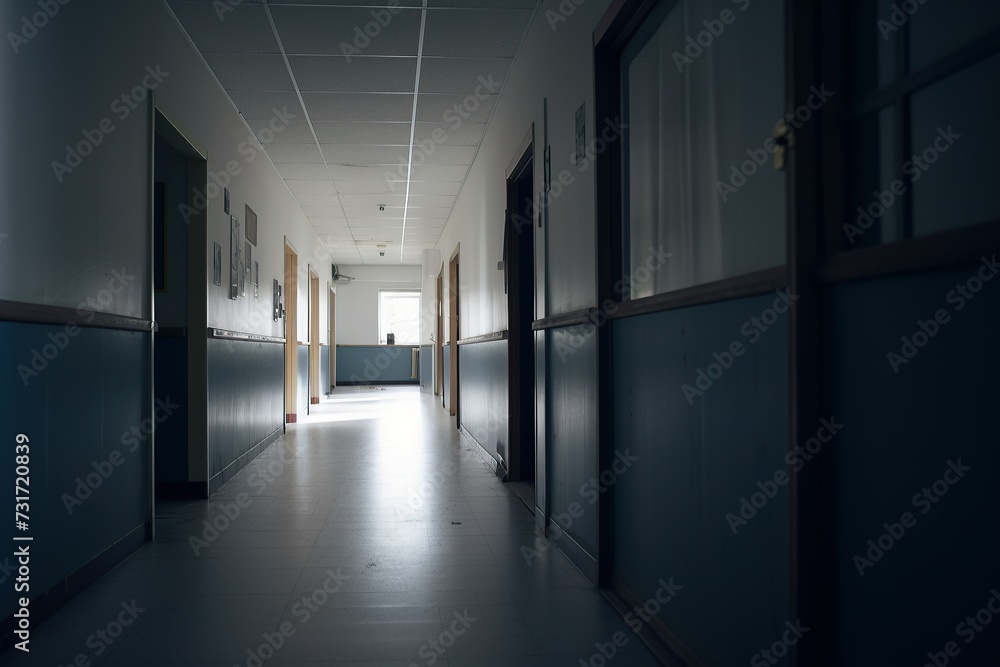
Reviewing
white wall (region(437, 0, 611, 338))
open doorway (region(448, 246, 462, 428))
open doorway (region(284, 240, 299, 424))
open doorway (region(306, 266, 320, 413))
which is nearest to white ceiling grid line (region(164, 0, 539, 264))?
white wall (region(437, 0, 611, 338))

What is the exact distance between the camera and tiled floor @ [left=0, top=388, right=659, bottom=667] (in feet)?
7.23

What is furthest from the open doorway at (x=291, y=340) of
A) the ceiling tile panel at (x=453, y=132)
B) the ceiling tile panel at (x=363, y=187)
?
the ceiling tile panel at (x=453, y=132)

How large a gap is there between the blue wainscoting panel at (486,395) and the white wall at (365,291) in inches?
390

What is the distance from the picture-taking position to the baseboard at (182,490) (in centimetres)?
455

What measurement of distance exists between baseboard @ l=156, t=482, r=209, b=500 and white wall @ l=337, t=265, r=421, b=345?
13.2 m

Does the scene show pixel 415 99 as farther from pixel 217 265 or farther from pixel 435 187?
pixel 435 187

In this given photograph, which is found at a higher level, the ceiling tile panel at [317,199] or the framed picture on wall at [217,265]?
the ceiling tile panel at [317,199]

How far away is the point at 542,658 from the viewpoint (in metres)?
→ 2.16

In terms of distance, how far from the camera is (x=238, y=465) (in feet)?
18.2

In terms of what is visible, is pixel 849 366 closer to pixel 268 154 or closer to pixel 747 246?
pixel 747 246

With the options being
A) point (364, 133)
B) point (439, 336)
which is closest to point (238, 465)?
point (364, 133)

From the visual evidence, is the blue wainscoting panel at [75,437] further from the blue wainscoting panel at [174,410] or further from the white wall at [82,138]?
the blue wainscoting panel at [174,410]

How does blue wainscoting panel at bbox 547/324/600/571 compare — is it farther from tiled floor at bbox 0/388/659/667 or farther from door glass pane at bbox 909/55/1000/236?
door glass pane at bbox 909/55/1000/236

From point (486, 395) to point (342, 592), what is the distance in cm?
351
